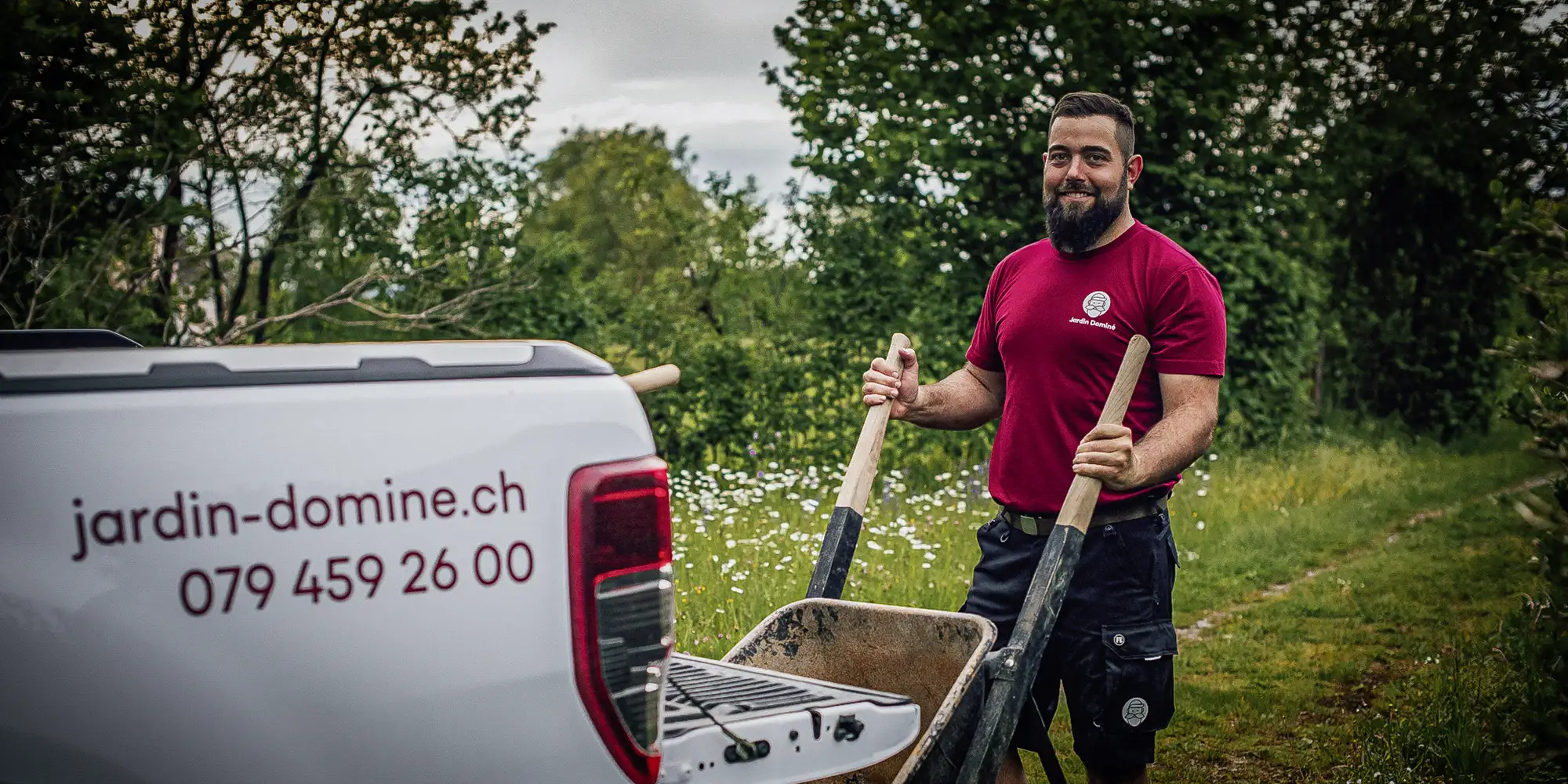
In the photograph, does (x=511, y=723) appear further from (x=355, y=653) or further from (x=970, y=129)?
(x=970, y=129)

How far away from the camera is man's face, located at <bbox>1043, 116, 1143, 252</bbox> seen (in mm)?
3641

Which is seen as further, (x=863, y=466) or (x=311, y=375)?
(x=863, y=466)

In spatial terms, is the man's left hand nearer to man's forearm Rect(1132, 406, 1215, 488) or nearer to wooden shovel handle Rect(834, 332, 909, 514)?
man's forearm Rect(1132, 406, 1215, 488)

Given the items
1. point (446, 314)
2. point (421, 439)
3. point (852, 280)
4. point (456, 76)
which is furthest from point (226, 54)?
point (421, 439)

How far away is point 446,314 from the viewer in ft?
32.0

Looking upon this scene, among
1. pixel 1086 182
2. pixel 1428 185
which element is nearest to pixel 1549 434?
pixel 1086 182

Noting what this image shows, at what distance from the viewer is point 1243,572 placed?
30.1ft

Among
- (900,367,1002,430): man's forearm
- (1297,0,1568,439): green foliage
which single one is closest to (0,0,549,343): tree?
(900,367,1002,430): man's forearm

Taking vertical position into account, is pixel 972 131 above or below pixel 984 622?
above

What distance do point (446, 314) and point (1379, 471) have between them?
9408 mm

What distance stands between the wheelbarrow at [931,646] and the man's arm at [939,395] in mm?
49

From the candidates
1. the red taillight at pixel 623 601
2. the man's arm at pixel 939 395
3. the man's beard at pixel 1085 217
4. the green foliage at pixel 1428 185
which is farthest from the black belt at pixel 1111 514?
the green foliage at pixel 1428 185

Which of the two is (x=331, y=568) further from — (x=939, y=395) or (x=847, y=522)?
(x=939, y=395)

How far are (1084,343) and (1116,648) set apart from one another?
81 centimetres
